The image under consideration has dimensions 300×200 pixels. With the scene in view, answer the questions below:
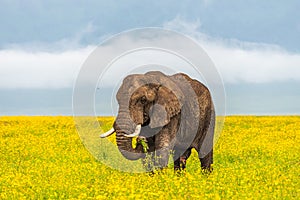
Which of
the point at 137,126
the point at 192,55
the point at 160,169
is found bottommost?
the point at 160,169

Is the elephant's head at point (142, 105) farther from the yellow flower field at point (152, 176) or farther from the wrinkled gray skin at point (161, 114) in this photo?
the yellow flower field at point (152, 176)

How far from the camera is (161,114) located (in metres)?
11.7

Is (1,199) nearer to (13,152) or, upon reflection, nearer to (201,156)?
(201,156)

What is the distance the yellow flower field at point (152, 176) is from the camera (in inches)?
405

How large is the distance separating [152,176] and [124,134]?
4.42 ft

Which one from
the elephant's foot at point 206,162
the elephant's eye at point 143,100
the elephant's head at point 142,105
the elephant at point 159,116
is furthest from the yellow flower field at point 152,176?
the elephant's eye at point 143,100

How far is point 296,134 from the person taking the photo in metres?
28.3

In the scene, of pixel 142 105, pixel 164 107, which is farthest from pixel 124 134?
pixel 164 107

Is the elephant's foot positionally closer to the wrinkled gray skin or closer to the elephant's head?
the wrinkled gray skin

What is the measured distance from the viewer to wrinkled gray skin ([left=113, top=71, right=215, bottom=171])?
11383mm

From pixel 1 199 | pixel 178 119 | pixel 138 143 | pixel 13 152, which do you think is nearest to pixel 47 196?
pixel 1 199

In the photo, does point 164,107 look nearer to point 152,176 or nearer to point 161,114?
point 161,114

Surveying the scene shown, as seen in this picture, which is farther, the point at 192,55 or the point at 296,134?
the point at 296,134

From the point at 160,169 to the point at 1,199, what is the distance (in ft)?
11.3
